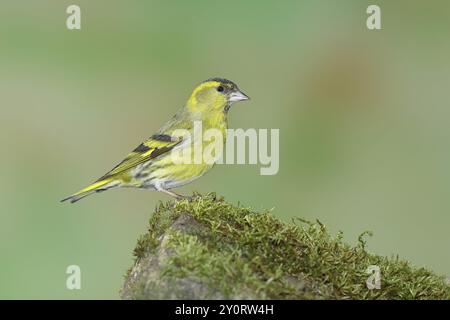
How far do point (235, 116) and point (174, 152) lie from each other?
20.6ft

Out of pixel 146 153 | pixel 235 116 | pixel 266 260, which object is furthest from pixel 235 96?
pixel 235 116

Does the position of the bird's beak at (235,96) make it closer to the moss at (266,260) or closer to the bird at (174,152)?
the bird at (174,152)

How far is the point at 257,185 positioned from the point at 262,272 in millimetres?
7717

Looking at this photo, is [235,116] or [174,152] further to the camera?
[235,116]

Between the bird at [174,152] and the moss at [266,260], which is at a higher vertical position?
the bird at [174,152]

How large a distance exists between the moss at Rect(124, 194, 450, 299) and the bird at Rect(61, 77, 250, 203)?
6.24 ft

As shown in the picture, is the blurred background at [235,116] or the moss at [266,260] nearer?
the moss at [266,260]

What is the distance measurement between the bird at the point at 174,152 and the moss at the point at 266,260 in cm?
190

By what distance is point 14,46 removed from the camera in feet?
50.9

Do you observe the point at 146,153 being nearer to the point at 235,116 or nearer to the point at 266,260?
the point at 266,260

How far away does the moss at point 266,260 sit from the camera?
4.25 metres

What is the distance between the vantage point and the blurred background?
11.1 meters

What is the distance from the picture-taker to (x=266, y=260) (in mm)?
4613

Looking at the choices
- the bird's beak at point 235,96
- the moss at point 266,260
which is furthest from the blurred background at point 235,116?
the moss at point 266,260
